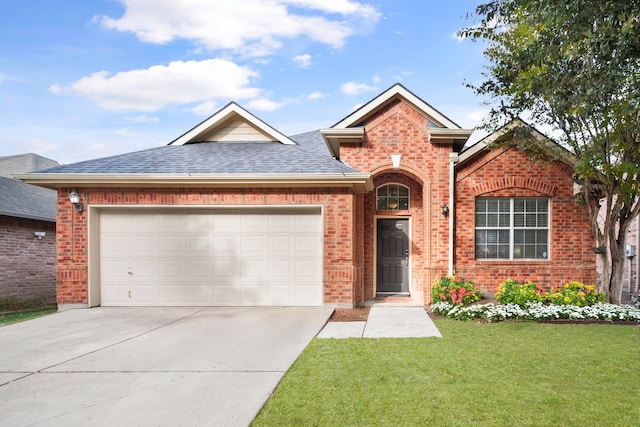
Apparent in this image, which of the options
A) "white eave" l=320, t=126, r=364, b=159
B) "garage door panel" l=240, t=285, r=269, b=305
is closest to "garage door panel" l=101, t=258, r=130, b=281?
"garage door panel" l=240, t=285, r=269, b=305

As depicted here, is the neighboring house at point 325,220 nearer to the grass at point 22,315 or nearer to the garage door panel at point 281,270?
the garage door panel at point 281,270

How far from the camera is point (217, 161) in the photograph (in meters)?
11.3

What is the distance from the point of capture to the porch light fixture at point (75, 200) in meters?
10.4

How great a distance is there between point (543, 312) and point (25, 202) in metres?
15.8

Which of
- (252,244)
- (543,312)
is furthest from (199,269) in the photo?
(543,312)

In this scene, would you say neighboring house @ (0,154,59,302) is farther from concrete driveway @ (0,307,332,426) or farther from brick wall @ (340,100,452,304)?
brick wall @ (340,100,452,304)

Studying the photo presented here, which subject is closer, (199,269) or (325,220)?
(325,220)

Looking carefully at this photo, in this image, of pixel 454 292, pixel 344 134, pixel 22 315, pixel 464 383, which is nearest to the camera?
pixel 464 383

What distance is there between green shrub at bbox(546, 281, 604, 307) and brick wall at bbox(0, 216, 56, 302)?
Result: 14.4 m

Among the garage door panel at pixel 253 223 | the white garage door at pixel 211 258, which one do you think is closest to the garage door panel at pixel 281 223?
the white garage door at pixel 211 258

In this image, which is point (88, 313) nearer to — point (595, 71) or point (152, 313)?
point (152, 313)

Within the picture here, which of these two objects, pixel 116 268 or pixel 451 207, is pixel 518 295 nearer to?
pixel 451 207

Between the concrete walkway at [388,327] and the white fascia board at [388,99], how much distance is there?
16.2 ft

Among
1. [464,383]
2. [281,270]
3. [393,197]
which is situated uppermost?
[393,197]
